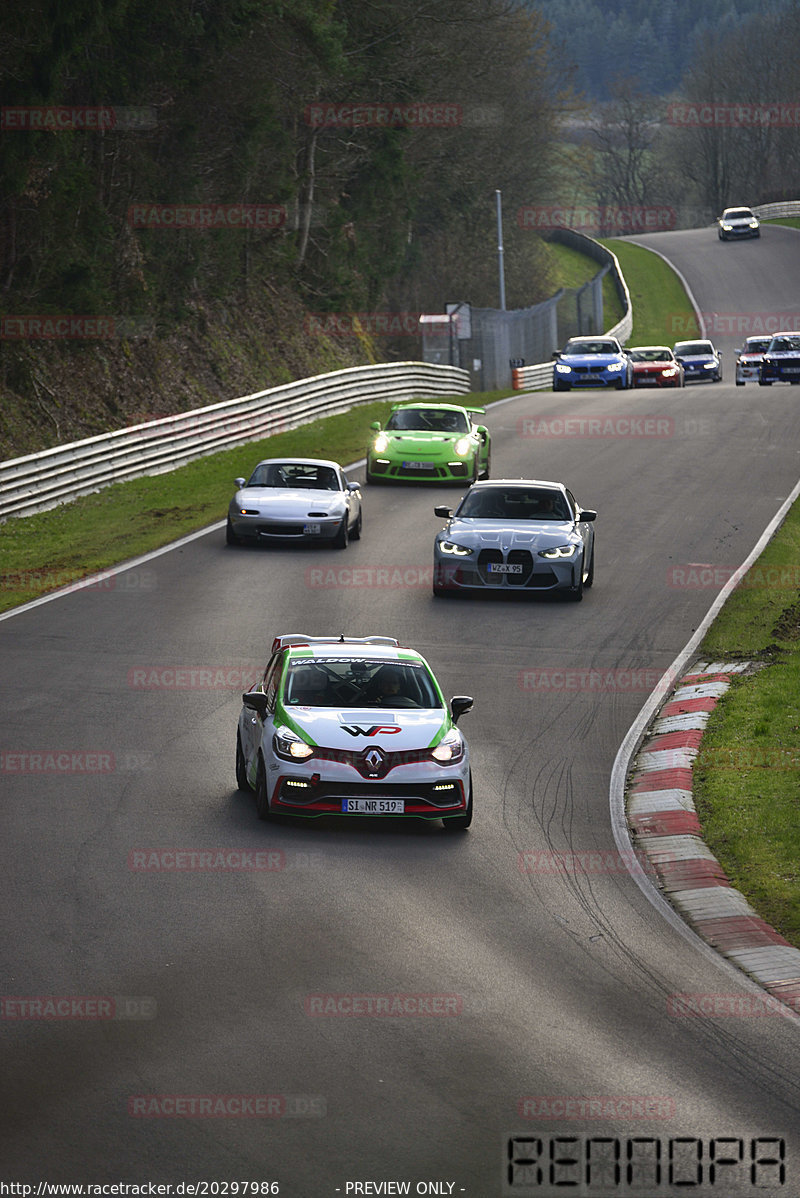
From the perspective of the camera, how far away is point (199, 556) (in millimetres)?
24812

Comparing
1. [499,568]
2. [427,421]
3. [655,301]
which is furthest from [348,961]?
[655,301]

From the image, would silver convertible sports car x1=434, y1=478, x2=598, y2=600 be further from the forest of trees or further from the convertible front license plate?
the forest of trees

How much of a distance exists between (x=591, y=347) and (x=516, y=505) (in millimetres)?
28268

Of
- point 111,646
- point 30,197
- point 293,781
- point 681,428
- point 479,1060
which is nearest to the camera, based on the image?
point 479,1060

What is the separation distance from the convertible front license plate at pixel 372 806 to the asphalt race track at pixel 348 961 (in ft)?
0.71

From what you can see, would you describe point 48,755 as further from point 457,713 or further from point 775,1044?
point 775,1044

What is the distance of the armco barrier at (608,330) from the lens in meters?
57.0

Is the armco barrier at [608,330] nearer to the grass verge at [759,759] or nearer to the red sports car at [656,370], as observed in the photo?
the red sports car at [656,370]

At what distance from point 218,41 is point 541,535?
24.4 m

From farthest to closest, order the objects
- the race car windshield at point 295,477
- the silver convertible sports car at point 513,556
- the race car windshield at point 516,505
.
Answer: the race car windshield at point 295,477, the race car windshield at point 516,505, the silver convertible sports car at point 513,556

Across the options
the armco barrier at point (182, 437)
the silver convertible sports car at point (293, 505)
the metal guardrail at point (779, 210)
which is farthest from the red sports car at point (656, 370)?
the metal guardrail at point (779, 210)

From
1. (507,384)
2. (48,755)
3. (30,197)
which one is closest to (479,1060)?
(48,755)

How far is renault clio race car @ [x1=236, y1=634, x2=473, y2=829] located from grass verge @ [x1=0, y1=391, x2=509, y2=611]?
954 cm

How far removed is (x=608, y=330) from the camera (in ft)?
267
